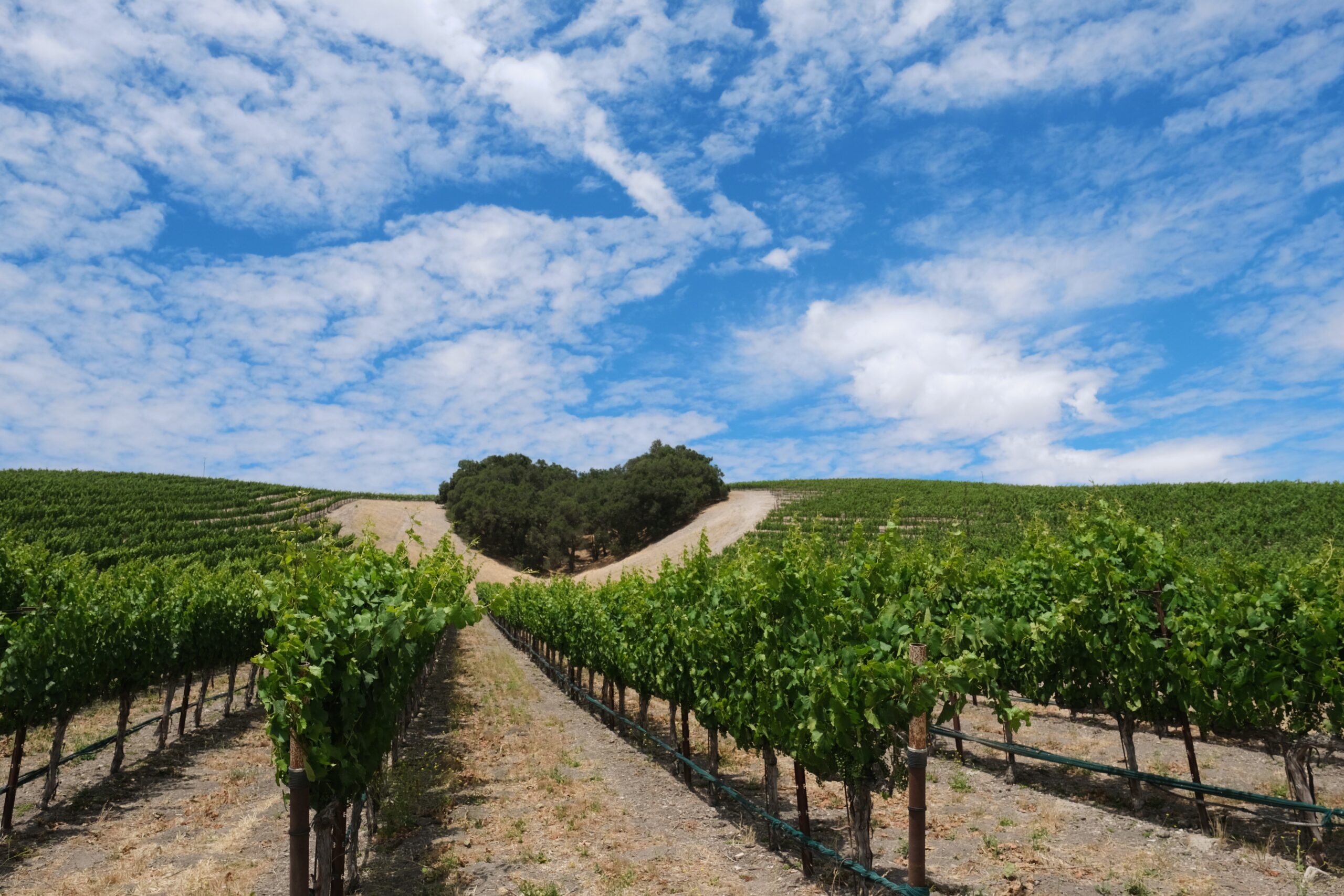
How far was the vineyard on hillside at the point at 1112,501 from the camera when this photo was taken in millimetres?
44969

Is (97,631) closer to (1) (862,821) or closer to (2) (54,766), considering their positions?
(2) (54,766)

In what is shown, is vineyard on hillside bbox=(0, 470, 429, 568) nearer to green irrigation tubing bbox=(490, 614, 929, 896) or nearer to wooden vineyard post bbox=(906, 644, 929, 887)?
green irrigation tubing bbox=(490, 614, 929, 896)

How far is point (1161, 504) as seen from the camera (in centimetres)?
5631

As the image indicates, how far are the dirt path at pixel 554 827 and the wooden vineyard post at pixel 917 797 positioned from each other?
7.66 ft

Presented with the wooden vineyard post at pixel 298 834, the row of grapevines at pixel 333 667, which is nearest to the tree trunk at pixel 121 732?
the row of grapevines at pixel 333 667

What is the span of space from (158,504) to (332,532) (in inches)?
2691

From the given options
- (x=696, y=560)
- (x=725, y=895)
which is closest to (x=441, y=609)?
(x=725, y=895)

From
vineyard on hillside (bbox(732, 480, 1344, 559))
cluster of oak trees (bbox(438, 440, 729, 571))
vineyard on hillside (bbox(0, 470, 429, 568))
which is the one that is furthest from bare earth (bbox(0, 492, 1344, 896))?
cluster of oak trees (bbox(438, 440, 729, 571))

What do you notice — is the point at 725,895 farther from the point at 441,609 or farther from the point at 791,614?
the point at 441,609

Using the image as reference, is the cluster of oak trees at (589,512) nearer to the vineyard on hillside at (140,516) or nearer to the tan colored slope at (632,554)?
the tan colored slope at (632,554)

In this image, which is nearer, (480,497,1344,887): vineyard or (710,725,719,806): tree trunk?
(480,497,1344,887): vineyard

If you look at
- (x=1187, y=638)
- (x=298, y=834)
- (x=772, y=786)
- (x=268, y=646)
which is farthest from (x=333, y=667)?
(x=1187, y=638)

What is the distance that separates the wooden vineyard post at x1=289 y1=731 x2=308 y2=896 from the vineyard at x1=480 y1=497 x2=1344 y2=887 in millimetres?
4562

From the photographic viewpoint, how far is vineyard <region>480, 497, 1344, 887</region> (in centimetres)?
677
